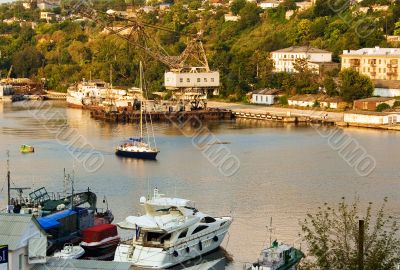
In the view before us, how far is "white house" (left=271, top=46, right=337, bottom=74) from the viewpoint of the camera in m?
20.9

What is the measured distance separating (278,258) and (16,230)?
7.94 feet

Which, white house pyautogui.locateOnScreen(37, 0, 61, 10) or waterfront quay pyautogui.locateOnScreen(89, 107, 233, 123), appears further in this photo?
white house pyautogui.locateOnScreen(37, 0, 61, 10)

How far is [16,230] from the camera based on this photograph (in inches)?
177

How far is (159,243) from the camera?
6656mm

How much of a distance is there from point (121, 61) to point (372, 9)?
7.08 m

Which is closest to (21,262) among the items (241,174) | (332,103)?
(241,174)

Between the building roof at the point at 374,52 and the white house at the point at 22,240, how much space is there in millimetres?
15620

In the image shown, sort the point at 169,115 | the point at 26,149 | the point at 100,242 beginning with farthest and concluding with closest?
the point at 169,115
the point at 26,149
the point at 100,242

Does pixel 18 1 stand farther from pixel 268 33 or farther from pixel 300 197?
pixel 300 197

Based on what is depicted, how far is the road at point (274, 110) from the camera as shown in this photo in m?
16.9

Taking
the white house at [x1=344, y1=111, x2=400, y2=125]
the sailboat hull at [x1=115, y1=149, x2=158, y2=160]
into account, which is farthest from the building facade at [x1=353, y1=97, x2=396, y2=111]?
the sailboat hull at [x1=115, y1=149, x2=158, y2=160]

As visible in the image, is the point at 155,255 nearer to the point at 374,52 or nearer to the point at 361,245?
the point at 361,245

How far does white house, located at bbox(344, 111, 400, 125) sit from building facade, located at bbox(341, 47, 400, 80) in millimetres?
3574

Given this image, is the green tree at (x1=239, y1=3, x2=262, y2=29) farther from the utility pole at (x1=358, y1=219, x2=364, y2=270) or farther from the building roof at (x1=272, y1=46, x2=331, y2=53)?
the utility pole at (x1=358, y1=219, x2=364, y2=270)
